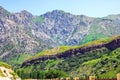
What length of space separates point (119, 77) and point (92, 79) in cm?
677

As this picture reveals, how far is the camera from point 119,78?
85.1 feet

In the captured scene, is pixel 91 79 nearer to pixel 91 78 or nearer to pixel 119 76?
pixel 91 78

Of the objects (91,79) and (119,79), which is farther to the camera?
(91,79)

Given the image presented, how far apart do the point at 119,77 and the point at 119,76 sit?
132mm

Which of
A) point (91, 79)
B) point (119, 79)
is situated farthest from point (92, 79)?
point (119, 79)

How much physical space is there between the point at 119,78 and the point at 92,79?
21.8 feet

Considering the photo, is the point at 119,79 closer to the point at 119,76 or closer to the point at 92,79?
the point at 119,76

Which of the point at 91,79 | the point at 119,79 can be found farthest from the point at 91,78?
the point at 119,79

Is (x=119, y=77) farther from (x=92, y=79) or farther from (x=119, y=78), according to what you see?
(x=92, y=79)

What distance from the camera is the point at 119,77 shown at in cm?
2581

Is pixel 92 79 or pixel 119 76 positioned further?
pixel 92 79

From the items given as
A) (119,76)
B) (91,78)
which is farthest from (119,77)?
(91,78)

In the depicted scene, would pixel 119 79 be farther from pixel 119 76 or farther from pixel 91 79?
pixel 91 79

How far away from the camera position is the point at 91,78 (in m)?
32.3
